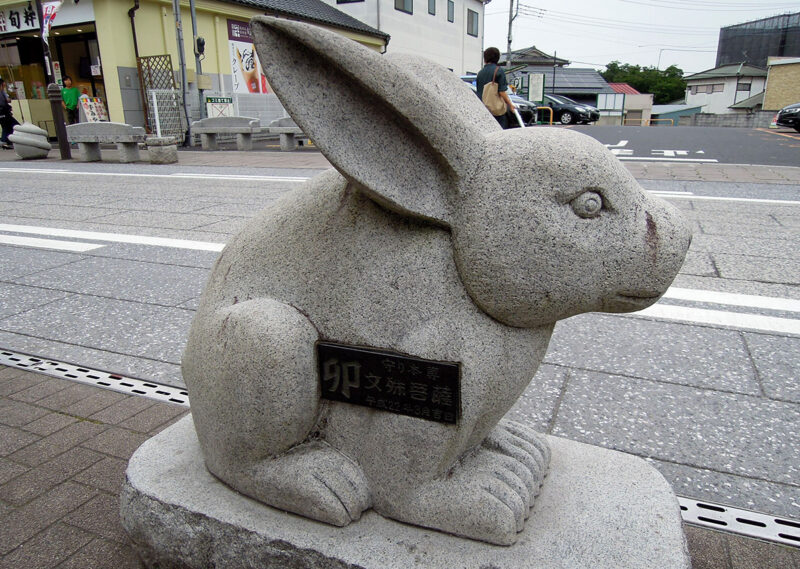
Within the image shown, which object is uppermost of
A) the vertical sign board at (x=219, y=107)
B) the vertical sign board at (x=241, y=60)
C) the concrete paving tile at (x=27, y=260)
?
the vertical sign board at (x=241, y=60)

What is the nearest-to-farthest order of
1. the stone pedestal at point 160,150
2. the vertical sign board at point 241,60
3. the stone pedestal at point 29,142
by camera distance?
the stone pedestal at point 160,150 < the stone pedestal at point 29,142 < the vertical sign board at point 241,60

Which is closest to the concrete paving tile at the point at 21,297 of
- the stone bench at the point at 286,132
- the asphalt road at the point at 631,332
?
the asphalt road at the point at 631,332

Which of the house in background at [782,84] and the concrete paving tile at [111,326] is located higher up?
the house in background at [782,84]

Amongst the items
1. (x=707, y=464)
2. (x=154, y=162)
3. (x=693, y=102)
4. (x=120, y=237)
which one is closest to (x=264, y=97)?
(x=154, y=162)

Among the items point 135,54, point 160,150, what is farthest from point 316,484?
point 135,54

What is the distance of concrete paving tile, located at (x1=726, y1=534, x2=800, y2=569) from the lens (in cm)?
185

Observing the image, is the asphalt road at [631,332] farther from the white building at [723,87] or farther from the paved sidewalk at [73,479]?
the white building at [723,87]

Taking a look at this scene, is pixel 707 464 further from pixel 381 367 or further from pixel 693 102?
pixel 693 102

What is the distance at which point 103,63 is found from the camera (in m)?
15.4

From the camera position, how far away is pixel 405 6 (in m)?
26.5

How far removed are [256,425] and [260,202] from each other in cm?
609

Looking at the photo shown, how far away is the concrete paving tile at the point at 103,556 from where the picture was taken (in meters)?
1.94

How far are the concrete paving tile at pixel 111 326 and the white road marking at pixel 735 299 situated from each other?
128 inches

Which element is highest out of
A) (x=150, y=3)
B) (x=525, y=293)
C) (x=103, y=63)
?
(x=150, y=3)
